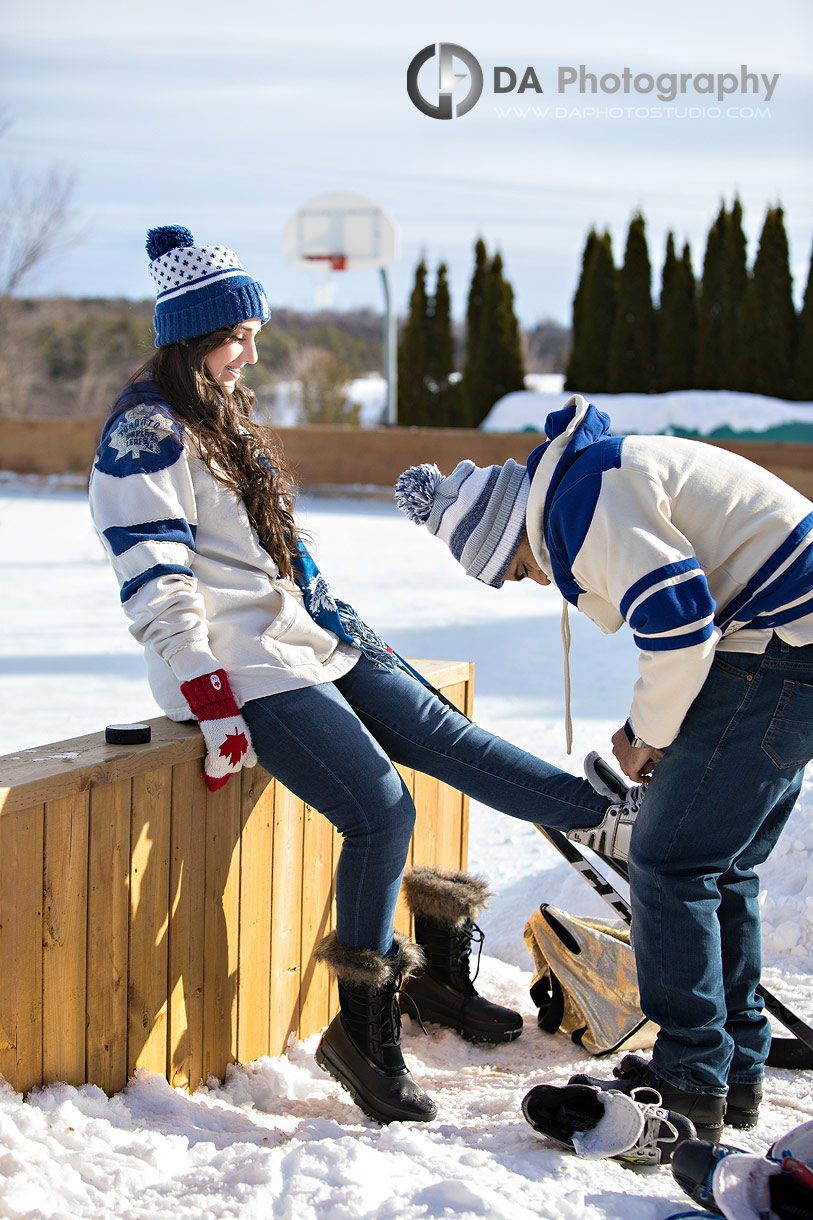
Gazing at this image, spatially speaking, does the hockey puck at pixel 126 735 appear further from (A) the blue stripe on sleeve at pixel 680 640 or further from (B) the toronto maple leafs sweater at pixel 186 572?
(A) the blue stripe on sleeve at pixel 680 640

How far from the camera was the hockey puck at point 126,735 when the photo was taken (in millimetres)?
2123

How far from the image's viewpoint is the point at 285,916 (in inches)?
99.7

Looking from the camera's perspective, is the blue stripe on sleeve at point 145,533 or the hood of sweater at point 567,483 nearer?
the hood of sweater at point 567,483

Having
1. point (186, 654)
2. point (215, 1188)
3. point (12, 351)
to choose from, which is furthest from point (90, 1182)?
point (12, 351)

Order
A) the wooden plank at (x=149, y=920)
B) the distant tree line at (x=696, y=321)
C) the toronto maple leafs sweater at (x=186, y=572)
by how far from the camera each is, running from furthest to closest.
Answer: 1. the distant tree line at (x=696, y=321)
2. the toronto maple leafs sweater at (x=186, y=572)
3. the wooden plank at (x=149, y=920)

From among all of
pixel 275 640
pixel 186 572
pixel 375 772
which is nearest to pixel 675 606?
pixel 375 772

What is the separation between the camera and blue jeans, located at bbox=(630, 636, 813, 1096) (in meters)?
2.01

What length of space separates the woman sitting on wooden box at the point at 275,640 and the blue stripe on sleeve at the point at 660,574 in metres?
0.32

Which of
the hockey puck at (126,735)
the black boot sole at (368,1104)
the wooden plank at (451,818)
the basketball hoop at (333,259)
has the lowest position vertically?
the black boot sole at (368,1104)

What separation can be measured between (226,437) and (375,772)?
0.77 metres

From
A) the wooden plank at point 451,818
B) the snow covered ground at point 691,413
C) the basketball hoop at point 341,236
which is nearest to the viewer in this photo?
the wooden plank at point 451,818

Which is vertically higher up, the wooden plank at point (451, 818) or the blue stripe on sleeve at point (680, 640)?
the blue stripe on sleeve at point (680, 640)

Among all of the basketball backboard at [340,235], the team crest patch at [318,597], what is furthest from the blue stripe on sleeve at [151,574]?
the basketball backboard at [340,235]

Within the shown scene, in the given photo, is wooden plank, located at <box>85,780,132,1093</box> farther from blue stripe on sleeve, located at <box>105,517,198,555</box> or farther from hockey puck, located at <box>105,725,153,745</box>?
blue stripe on sleeve, located at <box>105,517,198,555</box>
